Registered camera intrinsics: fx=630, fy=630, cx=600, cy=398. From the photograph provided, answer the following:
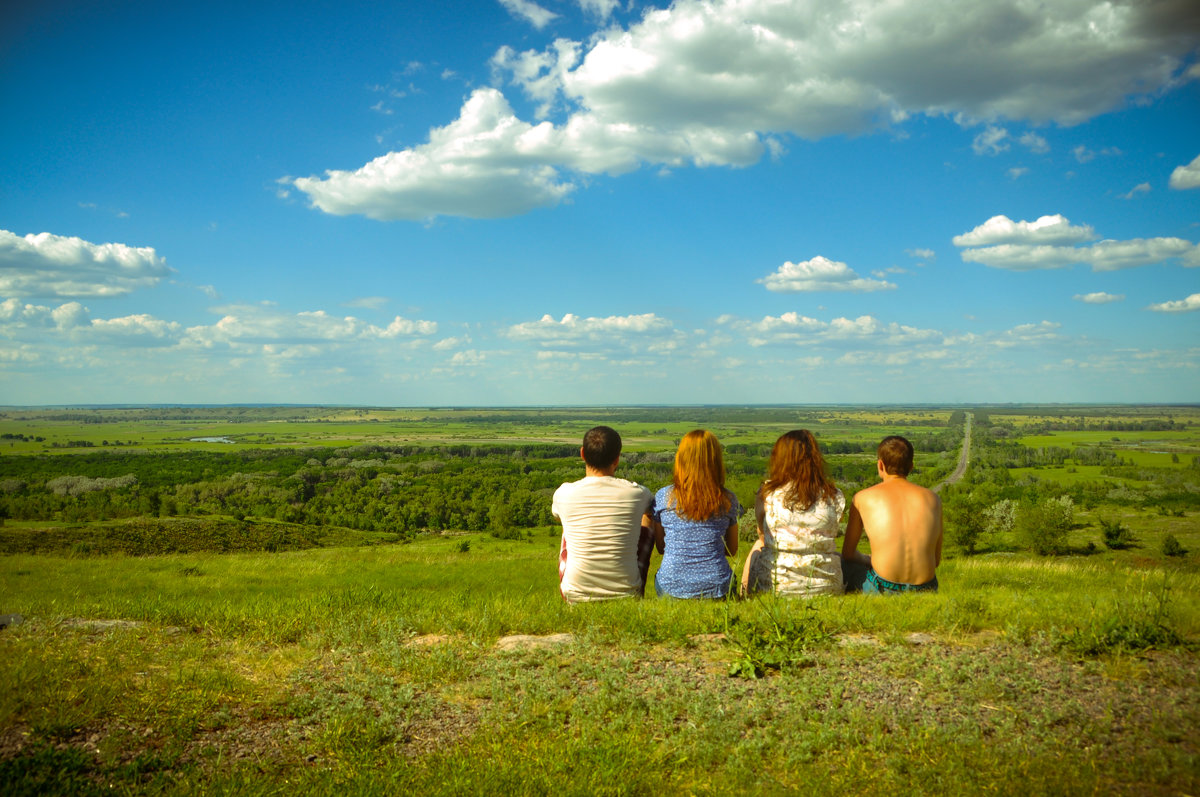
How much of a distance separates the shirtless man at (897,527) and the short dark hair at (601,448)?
8.24 ft

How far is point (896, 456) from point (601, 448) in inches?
122

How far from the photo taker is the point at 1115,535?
54.2 meters

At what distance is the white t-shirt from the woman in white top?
4.32 feet

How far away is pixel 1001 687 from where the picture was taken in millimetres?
4320

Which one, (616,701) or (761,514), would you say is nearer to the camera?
(616,701)

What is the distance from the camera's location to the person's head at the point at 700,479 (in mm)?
6484

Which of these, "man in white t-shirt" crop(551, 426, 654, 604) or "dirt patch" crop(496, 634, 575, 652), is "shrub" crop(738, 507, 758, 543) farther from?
"dirt patch" crop(496, 634, 575, 652)

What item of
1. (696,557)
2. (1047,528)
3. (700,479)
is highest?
(700,479)

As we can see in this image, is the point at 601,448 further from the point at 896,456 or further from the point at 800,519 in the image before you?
the point at 896,456

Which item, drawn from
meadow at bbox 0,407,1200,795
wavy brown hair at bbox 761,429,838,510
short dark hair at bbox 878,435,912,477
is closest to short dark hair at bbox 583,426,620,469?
meadow at bbox 0,407,1200,795

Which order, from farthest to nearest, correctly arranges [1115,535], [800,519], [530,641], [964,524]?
1. [964,524]
2. [1115,535]
3. [800,519]
4. [530,641]

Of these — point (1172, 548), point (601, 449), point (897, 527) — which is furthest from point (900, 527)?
point (1172, 548)

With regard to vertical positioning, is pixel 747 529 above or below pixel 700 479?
below

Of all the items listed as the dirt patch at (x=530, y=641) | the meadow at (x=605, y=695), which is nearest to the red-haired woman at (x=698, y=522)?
the meadow at (x=605, y=695)
